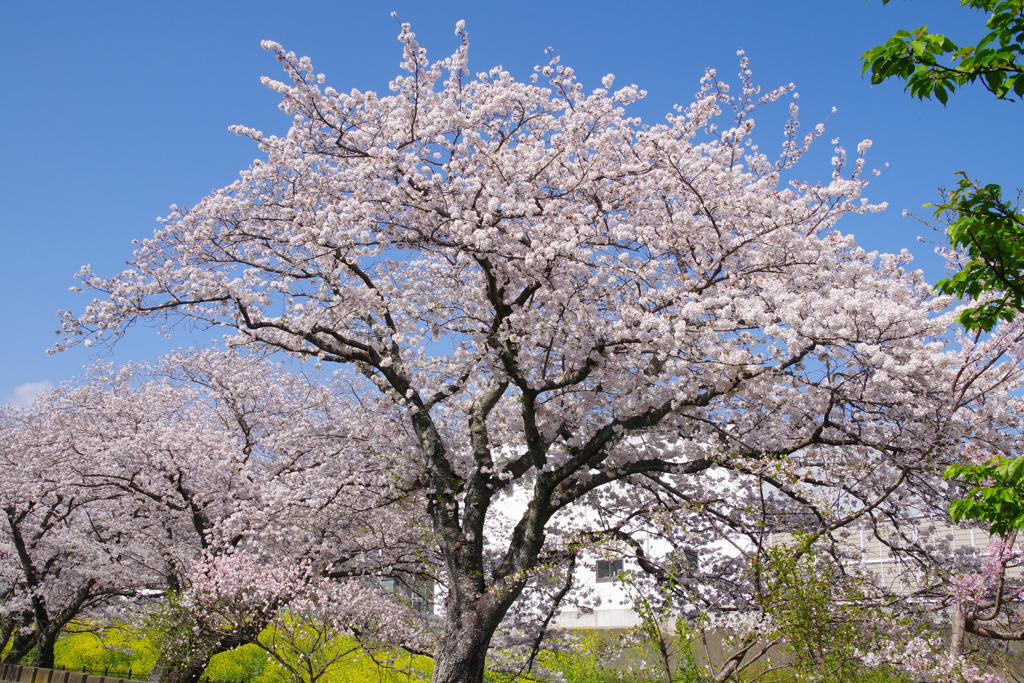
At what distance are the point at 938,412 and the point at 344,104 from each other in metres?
8.33

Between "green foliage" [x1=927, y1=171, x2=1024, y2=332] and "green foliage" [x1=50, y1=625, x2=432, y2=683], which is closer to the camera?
"green foliage" [x1=927, y1=171, x2=1024, y2=332]

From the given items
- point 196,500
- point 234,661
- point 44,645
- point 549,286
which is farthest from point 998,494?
point 234,661

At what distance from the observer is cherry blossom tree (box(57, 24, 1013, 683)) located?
8188 mm

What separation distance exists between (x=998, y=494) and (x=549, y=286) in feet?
17.7

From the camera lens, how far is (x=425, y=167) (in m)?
8.92

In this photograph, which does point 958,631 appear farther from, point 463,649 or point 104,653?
point 104,653

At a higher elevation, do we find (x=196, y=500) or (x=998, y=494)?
(x=196, y=500)

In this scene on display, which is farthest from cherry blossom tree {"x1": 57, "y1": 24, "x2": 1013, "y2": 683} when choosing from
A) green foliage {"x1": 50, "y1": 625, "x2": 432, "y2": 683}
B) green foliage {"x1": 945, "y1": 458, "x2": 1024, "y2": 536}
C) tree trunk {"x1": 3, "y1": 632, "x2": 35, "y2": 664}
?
tree trunk {"x1": 3, "y1": 632, "x2": 35, "y2": 664}

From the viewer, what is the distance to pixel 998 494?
464cm

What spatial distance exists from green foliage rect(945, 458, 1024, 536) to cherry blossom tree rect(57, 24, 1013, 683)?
2.58 metres

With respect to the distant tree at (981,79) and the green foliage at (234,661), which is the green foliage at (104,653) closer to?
the green foliage at (234,661)

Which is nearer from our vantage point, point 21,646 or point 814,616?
point 814,616

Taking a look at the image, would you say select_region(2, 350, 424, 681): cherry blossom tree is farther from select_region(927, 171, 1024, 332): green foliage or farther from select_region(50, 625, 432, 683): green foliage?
select_region(927, 171, 1024, 332): green foliage

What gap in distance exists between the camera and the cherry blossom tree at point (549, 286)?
26.9ft
